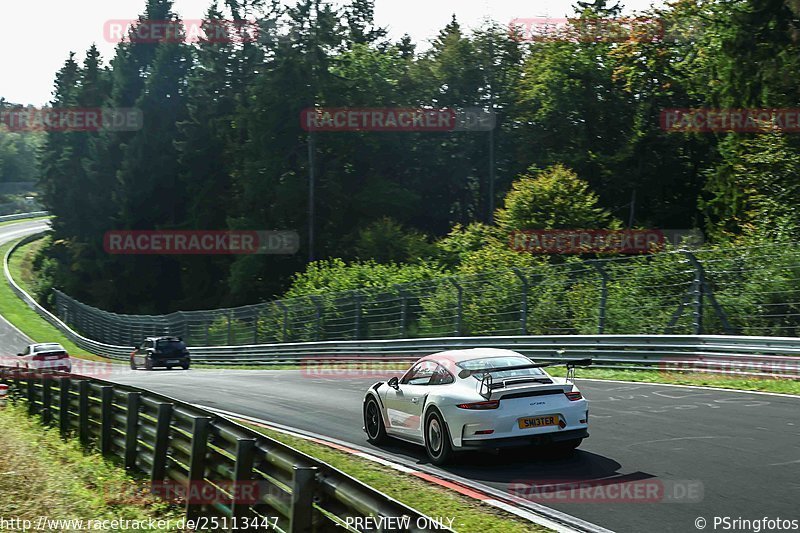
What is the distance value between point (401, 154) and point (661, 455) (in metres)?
64.3

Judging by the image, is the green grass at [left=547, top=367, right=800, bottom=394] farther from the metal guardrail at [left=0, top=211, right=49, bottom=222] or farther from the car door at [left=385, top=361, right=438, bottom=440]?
the metal guardrail at [left=0, top=211, right=49, bottom=222]

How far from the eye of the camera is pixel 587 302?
23438mm

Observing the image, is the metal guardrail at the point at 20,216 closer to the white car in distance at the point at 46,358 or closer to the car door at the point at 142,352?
the car door at the point at 142,352

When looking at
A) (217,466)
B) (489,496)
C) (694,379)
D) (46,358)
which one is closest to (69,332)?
(46,358)

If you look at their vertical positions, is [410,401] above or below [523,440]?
above

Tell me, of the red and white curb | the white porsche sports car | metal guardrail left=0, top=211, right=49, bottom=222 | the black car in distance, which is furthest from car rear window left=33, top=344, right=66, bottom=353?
metal guardrail left=0, top=211, right=49, bottom=222

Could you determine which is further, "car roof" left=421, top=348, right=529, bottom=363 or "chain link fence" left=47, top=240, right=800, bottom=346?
"chain link fence" left=47, top=240, right=800, bottom=346

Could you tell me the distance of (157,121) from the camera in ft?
294

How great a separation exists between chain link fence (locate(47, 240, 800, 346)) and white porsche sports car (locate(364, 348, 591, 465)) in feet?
25.6

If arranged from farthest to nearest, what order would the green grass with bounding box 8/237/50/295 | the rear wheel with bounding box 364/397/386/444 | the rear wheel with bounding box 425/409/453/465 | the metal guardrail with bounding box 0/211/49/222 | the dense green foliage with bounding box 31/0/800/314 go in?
the metal guardrail with bounding box 0/211/49/222 → the green grass with bounding box 8/237/50/295 → the dense green foliage with bounding box 31/0/800/314 → the rear wheel with bounding box 364/397/386/444 → the rear wheel with bounding box 425/409/453/465

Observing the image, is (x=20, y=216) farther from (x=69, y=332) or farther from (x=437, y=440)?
(x=437, y=440)

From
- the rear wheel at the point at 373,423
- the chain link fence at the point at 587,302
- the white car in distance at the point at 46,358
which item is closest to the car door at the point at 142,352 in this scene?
the white car in distance at the point at 46,358

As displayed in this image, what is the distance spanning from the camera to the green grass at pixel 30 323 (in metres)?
64.0

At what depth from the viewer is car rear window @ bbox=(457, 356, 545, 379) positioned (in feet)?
37.9
